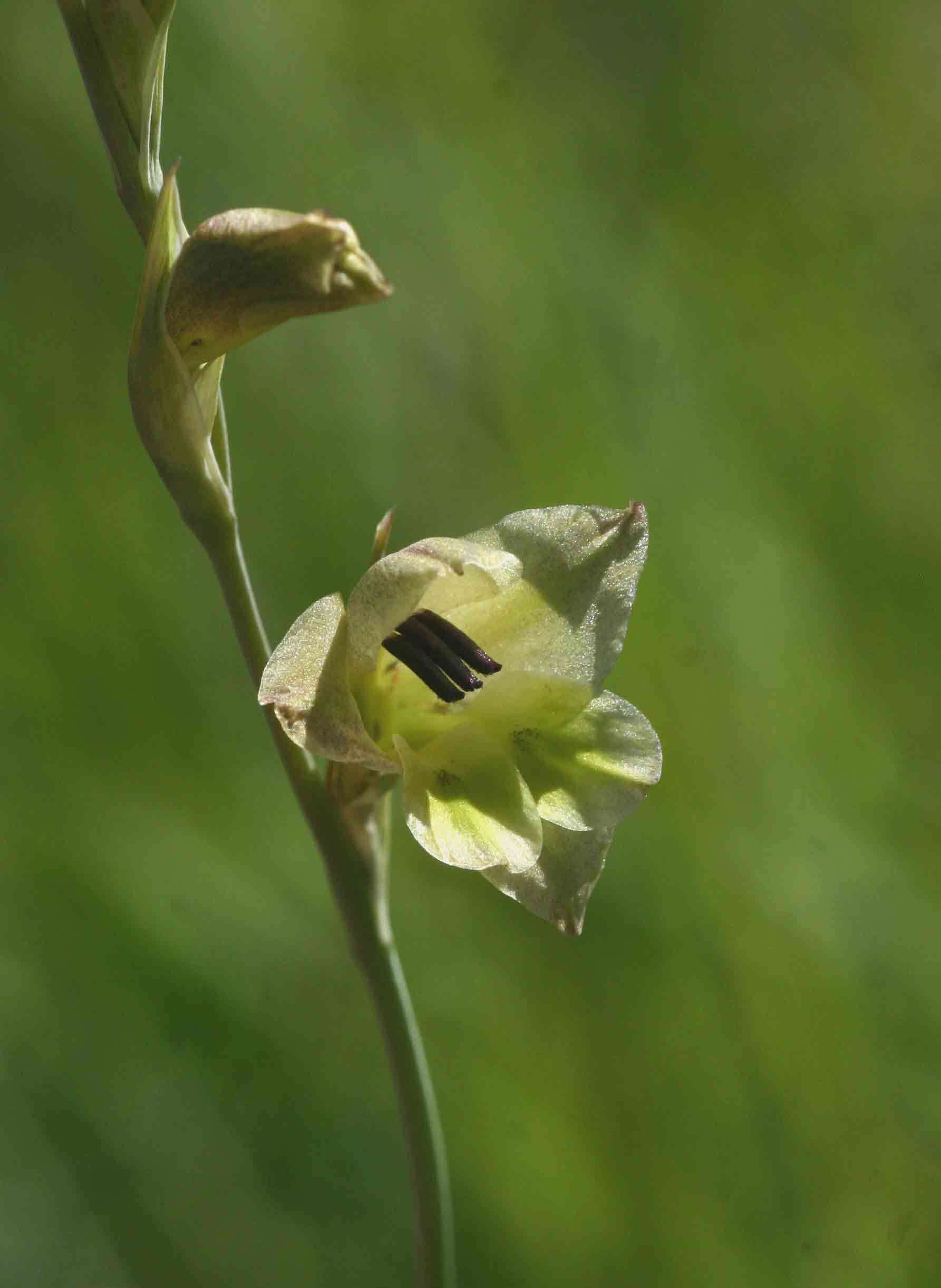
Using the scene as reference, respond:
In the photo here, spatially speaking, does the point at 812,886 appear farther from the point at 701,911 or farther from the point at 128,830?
the point at 128,830

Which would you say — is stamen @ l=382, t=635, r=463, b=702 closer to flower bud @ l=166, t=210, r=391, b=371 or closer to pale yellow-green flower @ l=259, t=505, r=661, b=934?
pale yellow-green flower @ l=259, t=505, r=661, b=934

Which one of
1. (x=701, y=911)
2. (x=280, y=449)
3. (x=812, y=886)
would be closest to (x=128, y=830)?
(x=280, y=449)

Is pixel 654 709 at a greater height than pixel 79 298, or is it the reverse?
pixel 79 298

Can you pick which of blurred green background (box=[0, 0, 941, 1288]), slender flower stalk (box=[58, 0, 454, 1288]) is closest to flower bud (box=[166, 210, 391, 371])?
slender flower stalk (box=[58, 0, 454, 1288])

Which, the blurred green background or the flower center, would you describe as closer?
the flower center

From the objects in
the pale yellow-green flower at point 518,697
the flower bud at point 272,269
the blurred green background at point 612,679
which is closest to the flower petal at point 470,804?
the pale yellow-green flower at point 518,697

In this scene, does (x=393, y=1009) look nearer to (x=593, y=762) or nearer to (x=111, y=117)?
(x=593, y=762)

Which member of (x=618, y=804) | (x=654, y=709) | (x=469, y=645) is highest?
(x=469, y=645)
